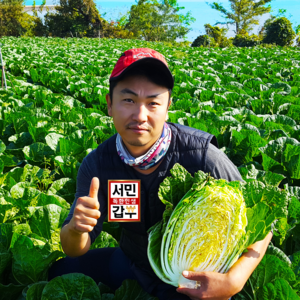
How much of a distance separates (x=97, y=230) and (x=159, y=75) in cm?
101

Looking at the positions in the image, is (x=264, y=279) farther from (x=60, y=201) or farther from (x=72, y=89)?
(x=72, y=89)

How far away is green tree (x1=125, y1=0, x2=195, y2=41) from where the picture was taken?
59128 millimetres

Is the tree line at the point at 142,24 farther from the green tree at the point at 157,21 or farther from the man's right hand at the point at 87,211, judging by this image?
the man's right hand at the point at 87,211

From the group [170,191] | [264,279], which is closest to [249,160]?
[264,279]

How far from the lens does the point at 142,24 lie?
5978 centimetres

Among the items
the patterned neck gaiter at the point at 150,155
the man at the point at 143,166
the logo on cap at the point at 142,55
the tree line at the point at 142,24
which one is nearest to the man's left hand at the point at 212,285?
the man at the point at 143,166

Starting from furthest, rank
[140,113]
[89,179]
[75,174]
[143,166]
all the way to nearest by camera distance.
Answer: [75,174] < [89,179] < [143,166] < [140,113]

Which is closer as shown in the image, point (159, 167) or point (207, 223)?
point (207, 223)

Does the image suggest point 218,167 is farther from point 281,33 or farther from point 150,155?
point 281,33

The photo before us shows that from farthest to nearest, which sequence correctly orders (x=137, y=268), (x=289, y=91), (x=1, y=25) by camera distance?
(x=1, y=25)
(x=289, y=91)
(x=137, y=268)

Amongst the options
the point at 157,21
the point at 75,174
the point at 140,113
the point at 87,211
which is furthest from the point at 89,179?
the point at 157,21

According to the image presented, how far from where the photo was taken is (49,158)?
349 cm

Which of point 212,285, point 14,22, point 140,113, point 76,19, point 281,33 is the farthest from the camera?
point 14,22

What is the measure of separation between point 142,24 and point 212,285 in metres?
64.1
